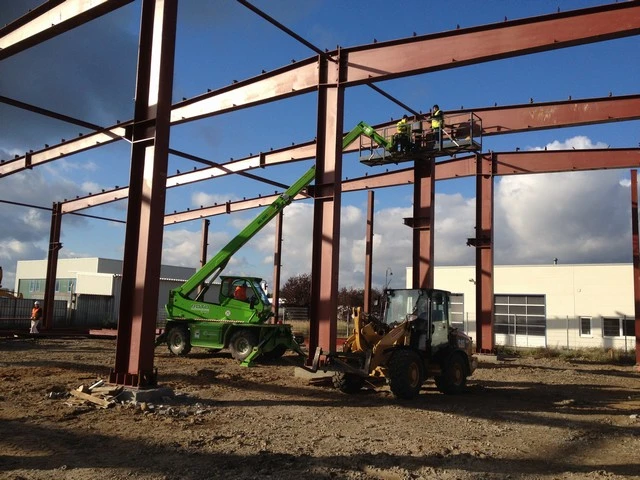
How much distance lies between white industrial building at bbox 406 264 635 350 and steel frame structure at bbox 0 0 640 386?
34.8 ft

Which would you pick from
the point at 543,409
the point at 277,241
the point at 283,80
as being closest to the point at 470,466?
the point at 543,409

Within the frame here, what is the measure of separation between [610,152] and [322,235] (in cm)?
1201

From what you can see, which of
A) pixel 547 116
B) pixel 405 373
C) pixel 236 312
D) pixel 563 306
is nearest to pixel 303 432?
pixel 405 373

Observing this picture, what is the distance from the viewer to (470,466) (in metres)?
6.63

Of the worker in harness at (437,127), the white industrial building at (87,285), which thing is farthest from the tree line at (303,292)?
the worker in harness at (437,127)

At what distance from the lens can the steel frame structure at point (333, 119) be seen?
10078 mm

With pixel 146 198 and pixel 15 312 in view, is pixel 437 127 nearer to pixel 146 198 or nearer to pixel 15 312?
pixel 146 198

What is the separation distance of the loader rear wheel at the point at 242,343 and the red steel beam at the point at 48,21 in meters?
9.53

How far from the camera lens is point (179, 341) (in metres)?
18.5

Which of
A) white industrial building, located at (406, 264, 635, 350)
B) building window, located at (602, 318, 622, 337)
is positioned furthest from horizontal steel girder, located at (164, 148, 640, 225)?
building window, located at (602, 318, 622, 337)

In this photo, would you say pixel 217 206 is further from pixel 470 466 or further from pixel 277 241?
pixel 470 466

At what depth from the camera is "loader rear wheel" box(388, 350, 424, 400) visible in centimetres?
1107

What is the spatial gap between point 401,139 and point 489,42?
440 centimetres

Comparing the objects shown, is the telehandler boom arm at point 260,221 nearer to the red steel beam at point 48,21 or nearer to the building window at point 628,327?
the red steel beam at point 48,21
